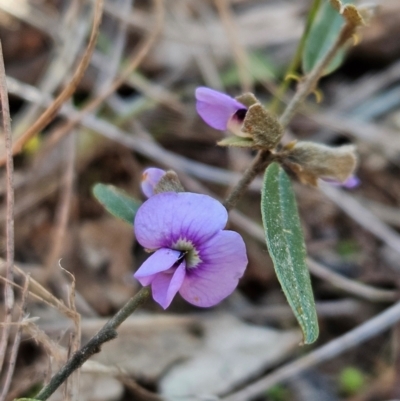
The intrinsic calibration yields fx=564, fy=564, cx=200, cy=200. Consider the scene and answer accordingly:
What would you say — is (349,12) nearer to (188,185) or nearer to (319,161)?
(319,161)

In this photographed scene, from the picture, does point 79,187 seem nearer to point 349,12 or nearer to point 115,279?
point 115,279

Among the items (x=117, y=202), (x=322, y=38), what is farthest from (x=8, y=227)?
(x=322, y=38)

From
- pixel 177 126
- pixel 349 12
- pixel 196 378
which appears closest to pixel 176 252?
pixel 349 12

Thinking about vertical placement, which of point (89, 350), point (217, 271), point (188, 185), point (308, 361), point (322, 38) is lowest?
point (308, 361)

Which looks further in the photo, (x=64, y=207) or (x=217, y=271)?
(x=64, y=207)

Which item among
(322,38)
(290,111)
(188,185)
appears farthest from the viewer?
(188,185)

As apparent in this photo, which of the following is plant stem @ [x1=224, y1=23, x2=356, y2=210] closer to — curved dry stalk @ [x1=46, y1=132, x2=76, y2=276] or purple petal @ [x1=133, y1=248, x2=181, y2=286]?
purple petal @ [x1=133, y1=248, x2=181, y2=286]
